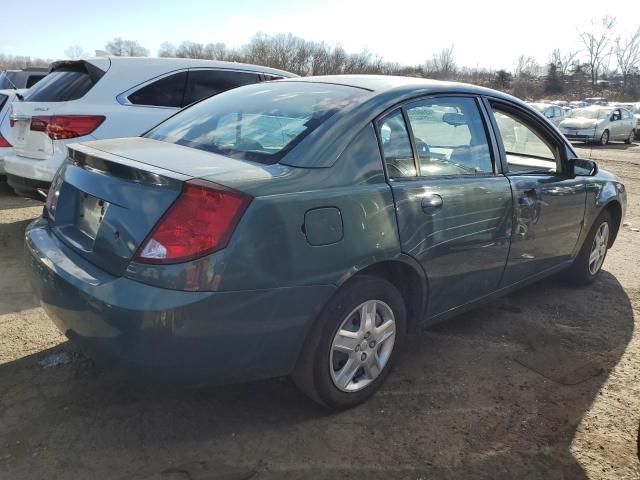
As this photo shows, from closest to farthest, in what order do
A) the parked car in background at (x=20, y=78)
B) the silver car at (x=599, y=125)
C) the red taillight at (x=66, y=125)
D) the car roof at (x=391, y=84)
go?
1. the car roof at (x=391, y=84)
2. the red taillight at (x=66, y=125)
3. the parked car in background at (x=20, y=78)
4. the silver car at (x=599, y=125)

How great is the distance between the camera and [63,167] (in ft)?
9.18

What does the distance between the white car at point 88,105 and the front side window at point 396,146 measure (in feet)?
10.6

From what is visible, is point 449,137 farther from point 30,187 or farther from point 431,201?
point 30,187

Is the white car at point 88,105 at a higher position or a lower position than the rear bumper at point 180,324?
higher

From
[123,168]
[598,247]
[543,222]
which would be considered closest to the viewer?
[123,168]

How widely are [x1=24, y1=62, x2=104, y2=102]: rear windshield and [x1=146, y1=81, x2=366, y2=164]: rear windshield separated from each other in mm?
2364

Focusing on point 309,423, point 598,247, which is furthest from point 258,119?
point 598,247

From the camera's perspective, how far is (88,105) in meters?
5.04

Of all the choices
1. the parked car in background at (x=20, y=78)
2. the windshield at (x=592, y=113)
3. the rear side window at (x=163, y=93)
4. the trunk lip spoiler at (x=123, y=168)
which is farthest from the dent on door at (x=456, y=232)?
the windshield at (x=592, y=113)

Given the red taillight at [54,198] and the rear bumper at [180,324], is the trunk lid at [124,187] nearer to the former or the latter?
the red taillight at [54,198]

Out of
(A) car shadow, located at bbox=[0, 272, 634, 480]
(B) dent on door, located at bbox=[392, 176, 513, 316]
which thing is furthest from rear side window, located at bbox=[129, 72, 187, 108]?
(B) dent on door, located at bbox=[392, 176, 513, 316]

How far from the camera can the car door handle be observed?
276cm

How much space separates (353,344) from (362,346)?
0.08 meters

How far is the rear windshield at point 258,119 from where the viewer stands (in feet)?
8.44
